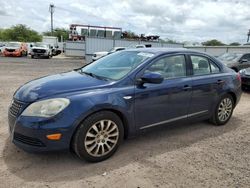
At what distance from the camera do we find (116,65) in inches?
173

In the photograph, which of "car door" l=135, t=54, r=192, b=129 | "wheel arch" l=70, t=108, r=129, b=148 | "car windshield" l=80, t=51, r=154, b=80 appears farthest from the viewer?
"car windshield" l=80, t=51, r=154, b=80

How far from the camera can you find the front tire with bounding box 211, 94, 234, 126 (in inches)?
207

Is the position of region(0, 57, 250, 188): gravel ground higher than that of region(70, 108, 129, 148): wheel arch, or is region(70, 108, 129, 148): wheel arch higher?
region(70, 108, 129, 148): wheel arch

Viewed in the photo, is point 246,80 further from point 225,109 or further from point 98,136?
point 98,136

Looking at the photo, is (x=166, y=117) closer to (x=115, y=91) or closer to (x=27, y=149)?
(x=115, y=91)

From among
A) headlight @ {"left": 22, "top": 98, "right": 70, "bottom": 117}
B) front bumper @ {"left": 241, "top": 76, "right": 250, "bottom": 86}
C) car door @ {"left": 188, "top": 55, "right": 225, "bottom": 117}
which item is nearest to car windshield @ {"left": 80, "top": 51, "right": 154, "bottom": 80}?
headlight @ {"left": 22, "top": 98, "right": 70, "bottom": 117}

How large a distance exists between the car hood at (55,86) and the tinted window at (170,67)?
948 mm

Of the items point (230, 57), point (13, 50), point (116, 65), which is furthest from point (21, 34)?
point (116, 65)

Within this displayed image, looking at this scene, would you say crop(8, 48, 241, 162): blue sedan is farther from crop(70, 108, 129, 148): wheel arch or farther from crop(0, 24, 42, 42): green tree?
crop(0, 24, 42, 42): green tree

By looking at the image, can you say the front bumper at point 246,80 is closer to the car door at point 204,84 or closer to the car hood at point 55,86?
the car door at point 204,84

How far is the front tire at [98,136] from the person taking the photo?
3424 millimetres

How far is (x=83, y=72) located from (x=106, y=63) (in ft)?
1.46

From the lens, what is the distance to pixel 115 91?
368cm

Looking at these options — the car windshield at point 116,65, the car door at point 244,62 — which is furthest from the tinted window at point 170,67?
the car door at point 244,62
